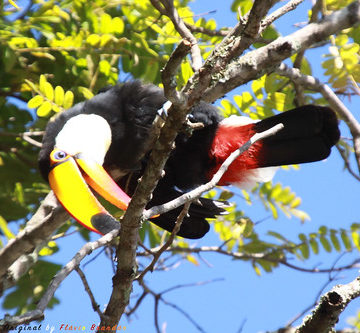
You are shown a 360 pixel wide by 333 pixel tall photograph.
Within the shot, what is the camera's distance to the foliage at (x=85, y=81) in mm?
3283

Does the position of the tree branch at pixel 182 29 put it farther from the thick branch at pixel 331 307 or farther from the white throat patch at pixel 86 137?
the thick branch at pixel 331 307

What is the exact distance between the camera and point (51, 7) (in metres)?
3.41

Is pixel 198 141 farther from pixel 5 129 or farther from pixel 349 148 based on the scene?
pixel 5 129

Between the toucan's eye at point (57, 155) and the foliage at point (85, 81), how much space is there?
22 cm

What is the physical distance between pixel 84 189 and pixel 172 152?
795 millimetres

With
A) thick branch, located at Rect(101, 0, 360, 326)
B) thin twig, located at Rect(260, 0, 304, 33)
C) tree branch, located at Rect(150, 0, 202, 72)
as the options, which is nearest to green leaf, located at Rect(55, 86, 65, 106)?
tree branch, located at Rect(150, 0, 202, 72)

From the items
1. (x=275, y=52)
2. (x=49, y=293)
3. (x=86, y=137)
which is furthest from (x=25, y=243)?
(x=275, y=52)

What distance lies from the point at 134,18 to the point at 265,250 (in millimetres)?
1636

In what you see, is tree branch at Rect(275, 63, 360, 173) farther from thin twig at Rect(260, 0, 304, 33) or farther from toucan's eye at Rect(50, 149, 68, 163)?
toucan's eye at Rect(50, 149, 68, 163)

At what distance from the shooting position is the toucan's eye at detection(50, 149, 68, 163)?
127 inches

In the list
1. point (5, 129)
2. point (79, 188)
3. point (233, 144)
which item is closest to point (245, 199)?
point (233, 144)

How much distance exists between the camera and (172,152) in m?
3.65

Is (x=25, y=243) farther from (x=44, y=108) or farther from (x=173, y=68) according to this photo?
(x=173, y=68)

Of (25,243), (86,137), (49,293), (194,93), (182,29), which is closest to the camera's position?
(49,293)
